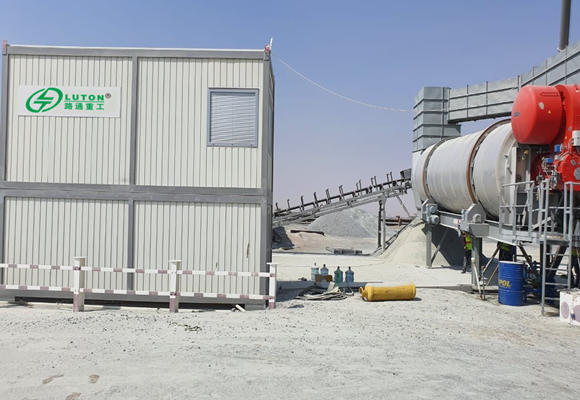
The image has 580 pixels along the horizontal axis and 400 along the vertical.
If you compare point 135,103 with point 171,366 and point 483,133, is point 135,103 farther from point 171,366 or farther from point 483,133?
point 483,133

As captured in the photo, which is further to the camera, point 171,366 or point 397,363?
point 397,363

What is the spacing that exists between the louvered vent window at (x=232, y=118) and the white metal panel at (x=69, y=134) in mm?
2053

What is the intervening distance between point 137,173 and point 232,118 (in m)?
2.63

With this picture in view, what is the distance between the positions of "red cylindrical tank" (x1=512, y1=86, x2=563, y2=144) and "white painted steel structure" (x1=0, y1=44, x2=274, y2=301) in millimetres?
6362

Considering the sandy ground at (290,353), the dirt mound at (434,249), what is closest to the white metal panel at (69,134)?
the sandy ground at (290,353)

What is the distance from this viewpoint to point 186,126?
11180 mm

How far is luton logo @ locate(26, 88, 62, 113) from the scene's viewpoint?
11.3m

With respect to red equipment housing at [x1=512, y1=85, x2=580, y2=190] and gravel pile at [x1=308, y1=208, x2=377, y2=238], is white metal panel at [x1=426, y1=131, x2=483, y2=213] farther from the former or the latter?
gravel pile at [x1=308, y1=208, x2=377, y2=238]

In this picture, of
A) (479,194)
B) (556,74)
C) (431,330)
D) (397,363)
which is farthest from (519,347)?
(556,74)

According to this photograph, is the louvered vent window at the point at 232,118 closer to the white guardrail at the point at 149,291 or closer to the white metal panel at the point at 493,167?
the white guardrail at the point at 149,291

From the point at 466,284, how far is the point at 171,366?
472 inches

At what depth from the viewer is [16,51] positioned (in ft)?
37.3

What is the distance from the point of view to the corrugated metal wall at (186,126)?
1113cm

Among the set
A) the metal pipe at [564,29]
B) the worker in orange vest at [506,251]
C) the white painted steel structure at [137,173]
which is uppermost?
the metal pipe at [564,29]
